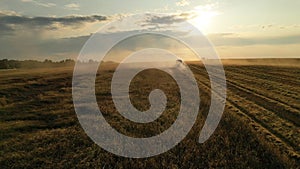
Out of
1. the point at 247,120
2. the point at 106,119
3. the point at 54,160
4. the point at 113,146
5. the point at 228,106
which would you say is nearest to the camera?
the point at 54,160

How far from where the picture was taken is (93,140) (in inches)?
631

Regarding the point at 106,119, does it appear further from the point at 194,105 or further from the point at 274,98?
the point at 274,98

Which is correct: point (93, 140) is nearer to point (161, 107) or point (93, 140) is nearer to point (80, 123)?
point (80, 123)

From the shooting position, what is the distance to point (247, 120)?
18812 mm

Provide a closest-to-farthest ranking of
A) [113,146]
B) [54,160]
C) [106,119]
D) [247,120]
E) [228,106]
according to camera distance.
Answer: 1. [54,160]
2. [113,146]
3. [247,120]
4. [106,119]
5. [228,106]

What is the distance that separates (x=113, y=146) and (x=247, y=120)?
842 centimetres

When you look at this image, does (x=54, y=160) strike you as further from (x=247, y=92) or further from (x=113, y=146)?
(x=247, y=92)

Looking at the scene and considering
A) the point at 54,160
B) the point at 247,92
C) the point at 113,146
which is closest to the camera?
the point at 54,160

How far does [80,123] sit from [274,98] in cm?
1583

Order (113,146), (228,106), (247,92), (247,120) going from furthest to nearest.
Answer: (247,92) → (228,106) → (247,120) → (113,146)

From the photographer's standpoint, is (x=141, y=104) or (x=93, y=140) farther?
(x=141, y=104)

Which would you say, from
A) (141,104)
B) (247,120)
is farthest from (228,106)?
(141,104)

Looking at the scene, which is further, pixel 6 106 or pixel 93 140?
pixel 6 106

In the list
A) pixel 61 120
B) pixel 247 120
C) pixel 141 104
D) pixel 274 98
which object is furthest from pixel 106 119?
pixel 274 98
